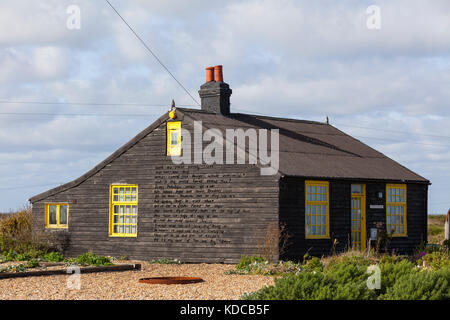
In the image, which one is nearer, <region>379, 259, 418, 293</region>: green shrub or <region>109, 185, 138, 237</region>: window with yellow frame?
<region>379, 259, 418, 293</region>: green shrub

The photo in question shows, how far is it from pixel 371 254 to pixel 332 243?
1421 mm

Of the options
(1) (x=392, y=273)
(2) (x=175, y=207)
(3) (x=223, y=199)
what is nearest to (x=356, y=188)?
(3) (x=223, y=199)

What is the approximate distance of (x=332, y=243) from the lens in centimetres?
2384

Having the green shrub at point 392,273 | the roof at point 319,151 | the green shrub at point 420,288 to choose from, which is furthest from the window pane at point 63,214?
the green shrub at point 420,288

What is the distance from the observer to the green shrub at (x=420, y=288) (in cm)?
1109

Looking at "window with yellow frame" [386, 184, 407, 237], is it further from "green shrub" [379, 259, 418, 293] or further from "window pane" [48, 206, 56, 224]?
"green shrub" [379, 259, 418, 293]

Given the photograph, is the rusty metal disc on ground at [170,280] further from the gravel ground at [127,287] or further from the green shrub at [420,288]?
the green shrub at [420,288]

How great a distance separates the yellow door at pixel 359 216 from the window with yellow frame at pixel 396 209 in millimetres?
1416

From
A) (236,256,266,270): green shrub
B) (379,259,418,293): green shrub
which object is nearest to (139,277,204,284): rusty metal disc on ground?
(236,256,266,270): green shrub

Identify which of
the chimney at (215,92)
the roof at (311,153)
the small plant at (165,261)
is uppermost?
the chimney at (215,92)

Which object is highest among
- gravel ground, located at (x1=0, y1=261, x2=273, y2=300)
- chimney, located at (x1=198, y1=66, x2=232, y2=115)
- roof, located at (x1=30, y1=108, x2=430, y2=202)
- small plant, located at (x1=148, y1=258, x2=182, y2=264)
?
chimney, located at (x1=198, y1=66, x2=232, y2=115)

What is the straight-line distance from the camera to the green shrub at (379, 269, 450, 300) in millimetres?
11094

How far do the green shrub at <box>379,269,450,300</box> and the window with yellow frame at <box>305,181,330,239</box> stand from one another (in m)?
11.1
